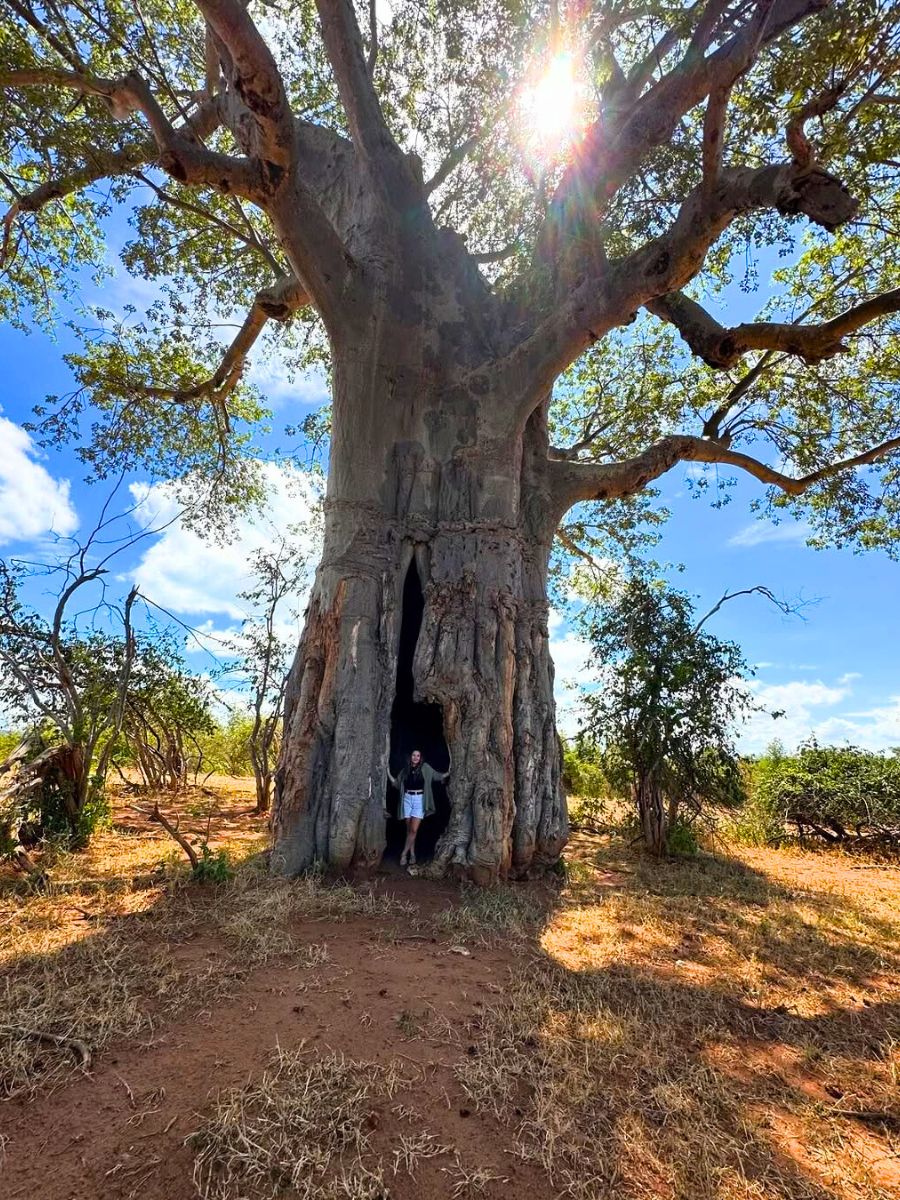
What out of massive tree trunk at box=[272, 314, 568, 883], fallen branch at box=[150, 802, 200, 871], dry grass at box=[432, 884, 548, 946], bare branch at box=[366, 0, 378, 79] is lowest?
dry grass at box=[432, 884, 548, 946]

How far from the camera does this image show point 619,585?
34.6 feet

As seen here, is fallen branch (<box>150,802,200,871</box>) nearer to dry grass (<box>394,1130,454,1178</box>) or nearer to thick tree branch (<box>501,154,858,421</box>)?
dry grass (<box>394,1130,454,1178</box>)

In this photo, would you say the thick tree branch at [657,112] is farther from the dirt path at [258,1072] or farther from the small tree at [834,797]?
the small tree at [834,797]

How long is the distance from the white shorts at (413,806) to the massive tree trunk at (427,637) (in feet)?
1.28

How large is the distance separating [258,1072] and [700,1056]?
1.90m

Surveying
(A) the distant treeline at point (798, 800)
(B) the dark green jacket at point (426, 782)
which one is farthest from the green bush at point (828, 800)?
(B) the dark green jacket at point (426, 782)

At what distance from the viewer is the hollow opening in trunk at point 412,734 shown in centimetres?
596

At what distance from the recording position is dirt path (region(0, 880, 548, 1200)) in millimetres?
1808

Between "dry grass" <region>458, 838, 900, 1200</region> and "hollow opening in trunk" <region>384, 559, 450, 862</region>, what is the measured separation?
1674mm

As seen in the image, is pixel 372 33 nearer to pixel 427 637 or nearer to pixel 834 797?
pixel 427 637

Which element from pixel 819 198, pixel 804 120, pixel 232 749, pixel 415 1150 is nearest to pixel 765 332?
pixel 819 198

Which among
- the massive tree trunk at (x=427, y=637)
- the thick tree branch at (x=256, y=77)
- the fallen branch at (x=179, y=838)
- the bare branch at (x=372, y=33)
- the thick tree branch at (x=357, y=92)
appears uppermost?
the bare branch at (x=372, y=33)

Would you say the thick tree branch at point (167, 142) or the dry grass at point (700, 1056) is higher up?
the thick tree branch at point (167, 142)

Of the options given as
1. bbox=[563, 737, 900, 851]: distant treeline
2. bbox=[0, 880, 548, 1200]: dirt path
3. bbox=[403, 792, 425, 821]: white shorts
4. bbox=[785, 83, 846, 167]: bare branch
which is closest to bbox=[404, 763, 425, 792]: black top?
bbox=[403, 792, 425, 821]: white shorts
